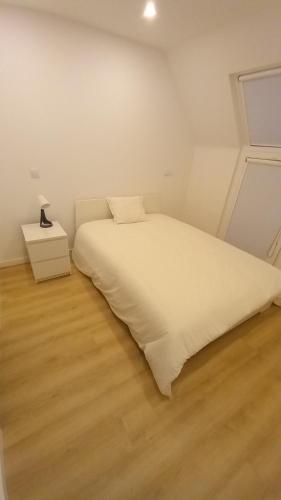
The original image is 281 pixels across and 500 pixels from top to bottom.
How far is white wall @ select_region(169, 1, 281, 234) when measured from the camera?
67.5 inches

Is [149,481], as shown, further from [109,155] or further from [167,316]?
[109,155]

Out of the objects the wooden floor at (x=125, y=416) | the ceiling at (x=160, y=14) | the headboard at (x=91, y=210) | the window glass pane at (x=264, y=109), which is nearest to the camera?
the wooden floor at (x=125, y=416)

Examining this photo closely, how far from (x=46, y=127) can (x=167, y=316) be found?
6.91 feet

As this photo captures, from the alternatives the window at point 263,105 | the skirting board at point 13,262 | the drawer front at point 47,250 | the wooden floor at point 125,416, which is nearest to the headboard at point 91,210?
the drawer front at point 47,250

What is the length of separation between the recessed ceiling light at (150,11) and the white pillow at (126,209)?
1.60m

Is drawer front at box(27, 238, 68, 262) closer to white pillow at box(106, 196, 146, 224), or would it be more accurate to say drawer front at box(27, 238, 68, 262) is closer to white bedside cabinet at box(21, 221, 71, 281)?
white bedside cabinet at box(21, 221, 71, 281)

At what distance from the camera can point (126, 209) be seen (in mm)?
2689

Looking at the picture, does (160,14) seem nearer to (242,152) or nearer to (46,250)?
(242,152)

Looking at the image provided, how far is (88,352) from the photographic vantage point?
1626 millimetres

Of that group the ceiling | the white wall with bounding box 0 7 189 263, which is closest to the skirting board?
the white wall with bounding box 0 7 189 263

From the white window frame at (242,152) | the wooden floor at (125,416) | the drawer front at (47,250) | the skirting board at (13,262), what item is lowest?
the wooden floor at (125,416)

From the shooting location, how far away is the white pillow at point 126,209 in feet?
8.68

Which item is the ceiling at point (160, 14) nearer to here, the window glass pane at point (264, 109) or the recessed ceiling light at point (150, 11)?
the recessed ceiling light at point (150, 11)

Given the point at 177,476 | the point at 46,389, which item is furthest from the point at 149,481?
the point at 46,389
